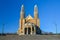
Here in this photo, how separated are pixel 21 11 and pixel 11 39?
112ft

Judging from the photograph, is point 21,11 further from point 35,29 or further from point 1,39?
point 1,39

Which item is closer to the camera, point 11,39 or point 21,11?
point 11,39

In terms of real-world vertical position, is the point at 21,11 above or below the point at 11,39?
above

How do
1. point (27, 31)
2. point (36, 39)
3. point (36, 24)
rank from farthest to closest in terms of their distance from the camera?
point (36, 24) → point (27, 31) → point (36, 39)

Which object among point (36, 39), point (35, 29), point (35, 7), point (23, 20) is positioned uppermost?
point (35, 7)

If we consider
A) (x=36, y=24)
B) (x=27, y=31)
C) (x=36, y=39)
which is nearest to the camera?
(x=36, y=39)

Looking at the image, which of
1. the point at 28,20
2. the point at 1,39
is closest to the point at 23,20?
the point at 28,20

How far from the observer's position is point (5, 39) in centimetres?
3453

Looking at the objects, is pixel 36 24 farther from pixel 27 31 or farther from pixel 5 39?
pixel 5 39

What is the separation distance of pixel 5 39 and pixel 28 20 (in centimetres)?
3165

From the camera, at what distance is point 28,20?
215 feet

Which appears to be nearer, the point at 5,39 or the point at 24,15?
the point at 5,39

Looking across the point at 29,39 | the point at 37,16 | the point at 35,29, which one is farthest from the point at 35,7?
the point at 29,39

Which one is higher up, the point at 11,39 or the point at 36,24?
the point at 36,24
